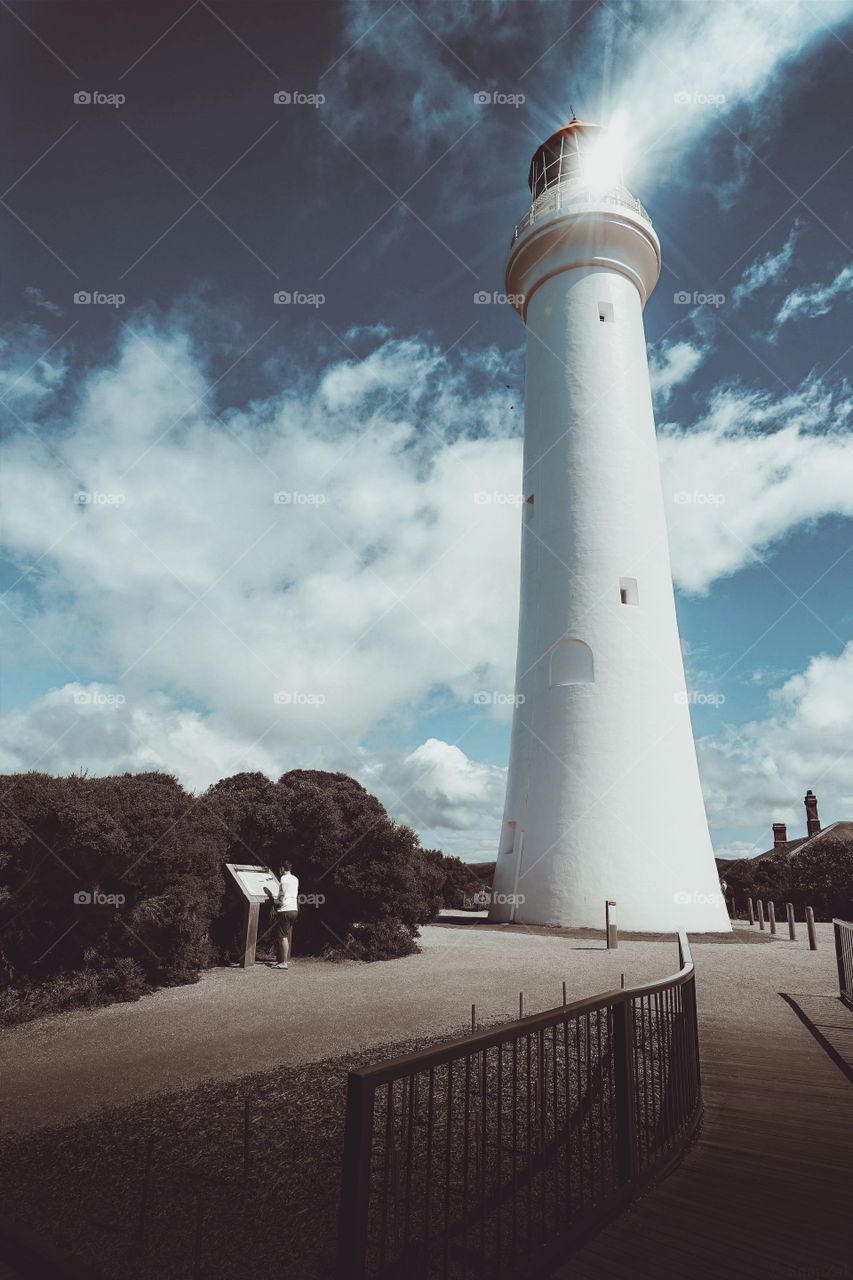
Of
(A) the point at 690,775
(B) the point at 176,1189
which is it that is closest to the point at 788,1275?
(B) the point at 176,1189

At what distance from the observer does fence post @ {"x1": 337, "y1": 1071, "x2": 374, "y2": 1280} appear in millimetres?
2168

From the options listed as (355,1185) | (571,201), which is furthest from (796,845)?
(355,1185)

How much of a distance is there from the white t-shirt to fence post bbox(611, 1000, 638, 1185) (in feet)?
27.7

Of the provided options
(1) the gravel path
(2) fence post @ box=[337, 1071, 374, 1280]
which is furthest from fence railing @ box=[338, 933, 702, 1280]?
(1) the gravel path

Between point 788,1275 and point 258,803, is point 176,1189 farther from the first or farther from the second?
point 258,803

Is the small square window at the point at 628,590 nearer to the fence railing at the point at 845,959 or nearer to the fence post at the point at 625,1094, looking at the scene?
the fence railing at the point at 845,959

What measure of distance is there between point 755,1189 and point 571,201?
2433 centimetres

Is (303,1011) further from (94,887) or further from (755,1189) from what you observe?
(755,1189)

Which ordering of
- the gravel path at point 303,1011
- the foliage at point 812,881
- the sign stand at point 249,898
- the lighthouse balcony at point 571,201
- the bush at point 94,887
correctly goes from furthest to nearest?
1. the foliage at point 812,881
2. the lighthouse balcony at point 571,201
3. the sign stand at point 249,898
4. the bush at point 94,887
5. the gravel path at point 303,1011

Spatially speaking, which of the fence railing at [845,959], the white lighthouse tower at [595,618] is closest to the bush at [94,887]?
the fence railing at [845,959]

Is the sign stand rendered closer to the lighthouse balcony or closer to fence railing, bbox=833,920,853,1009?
fence railing, bbox=833,920,853,1009

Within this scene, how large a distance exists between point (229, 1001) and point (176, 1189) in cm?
524

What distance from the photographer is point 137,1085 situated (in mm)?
5676

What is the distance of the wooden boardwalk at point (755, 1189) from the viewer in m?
3.15
